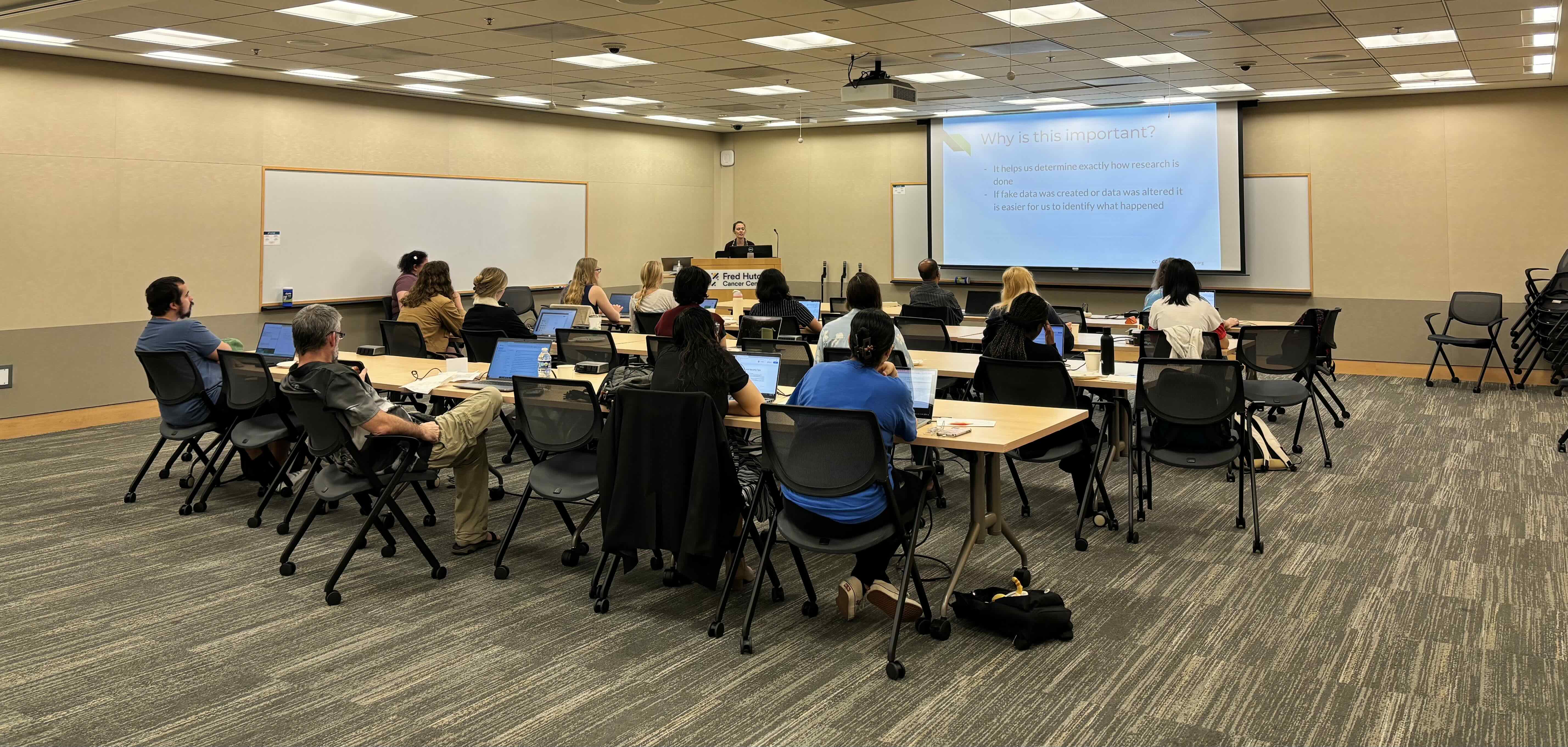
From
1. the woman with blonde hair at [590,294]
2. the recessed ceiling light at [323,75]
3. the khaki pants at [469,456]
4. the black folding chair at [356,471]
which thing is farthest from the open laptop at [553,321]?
the recessed ceiling light at [323,75]

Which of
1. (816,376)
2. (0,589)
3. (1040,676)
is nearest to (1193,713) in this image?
(1040,676)

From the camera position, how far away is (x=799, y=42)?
27.1ft

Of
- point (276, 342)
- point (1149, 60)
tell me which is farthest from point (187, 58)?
point (1149, 60)

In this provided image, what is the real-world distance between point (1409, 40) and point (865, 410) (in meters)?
6.73

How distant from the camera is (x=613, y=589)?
4.62 metres

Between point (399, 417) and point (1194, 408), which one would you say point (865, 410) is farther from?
point (1194, 408)

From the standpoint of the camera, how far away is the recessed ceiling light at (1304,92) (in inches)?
427

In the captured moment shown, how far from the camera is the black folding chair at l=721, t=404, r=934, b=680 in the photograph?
3.67 metres

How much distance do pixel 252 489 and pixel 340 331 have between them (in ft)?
7.02

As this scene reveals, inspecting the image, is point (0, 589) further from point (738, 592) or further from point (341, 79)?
point (341, 79)

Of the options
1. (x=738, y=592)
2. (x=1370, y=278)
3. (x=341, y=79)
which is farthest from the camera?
(x=1370, y=278)

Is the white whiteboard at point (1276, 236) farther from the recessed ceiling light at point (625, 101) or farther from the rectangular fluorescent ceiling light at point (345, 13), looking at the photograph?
the rectangular fluorescent ceiling light at point (345, 13)

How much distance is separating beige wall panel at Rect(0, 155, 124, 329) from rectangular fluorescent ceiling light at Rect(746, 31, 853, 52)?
5.53 metres

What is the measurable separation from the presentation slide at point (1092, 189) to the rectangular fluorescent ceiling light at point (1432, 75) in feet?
6.40
